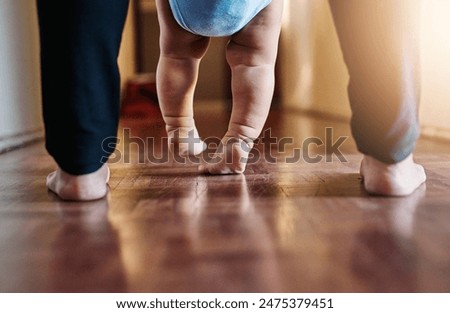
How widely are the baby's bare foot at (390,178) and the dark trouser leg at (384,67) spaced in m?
0.01

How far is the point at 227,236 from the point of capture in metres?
0.43

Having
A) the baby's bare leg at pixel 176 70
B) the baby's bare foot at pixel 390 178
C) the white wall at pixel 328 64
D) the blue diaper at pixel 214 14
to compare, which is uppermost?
the blue diaper at pixel 214 14

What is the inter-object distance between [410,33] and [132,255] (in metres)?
0.38

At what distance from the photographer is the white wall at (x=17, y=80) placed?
852 mm

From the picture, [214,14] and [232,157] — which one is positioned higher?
[214,14]

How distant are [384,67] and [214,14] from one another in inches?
8.1

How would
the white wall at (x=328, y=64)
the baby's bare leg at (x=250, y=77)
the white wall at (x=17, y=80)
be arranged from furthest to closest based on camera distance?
the white wall at (x=328, y=64), the white wall at (x=17, y=80), the baby's bare leg at (x=250, y=77)

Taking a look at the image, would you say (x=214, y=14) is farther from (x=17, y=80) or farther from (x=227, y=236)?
(x=17, y=80)

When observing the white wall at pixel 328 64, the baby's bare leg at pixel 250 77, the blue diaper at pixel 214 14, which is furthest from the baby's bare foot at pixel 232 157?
the white wall at pixel 328 64

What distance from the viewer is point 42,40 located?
1.66ft

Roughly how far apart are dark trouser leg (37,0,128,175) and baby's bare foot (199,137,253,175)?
19cm

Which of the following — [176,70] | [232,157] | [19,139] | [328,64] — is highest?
[176,70]

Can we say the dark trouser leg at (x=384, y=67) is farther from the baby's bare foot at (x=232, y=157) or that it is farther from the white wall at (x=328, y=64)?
the white wall at (x=328, y=64)

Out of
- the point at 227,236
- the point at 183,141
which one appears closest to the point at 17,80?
the point at 183,141
